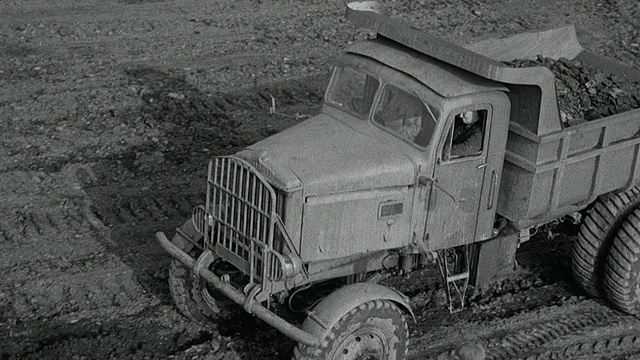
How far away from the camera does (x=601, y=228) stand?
9.21 meters

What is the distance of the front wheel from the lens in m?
7.86

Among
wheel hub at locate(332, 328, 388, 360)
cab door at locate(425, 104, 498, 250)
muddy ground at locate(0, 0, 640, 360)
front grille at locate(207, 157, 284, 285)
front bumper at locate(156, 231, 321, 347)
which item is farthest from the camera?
muddy ground at locate(0, 0, 640, 360)

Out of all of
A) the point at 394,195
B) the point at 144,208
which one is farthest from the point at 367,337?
the point at 144,208

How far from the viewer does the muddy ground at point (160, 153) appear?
902cm

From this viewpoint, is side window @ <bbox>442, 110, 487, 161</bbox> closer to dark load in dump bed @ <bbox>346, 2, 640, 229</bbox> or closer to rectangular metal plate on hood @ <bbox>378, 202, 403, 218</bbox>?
dark load in dump bed @ <bbox>346, 2, 640, 229</bbox>

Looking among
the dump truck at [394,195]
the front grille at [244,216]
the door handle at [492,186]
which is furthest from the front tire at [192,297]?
the door handle at [492,186]

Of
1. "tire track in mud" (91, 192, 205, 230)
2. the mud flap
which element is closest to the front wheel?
the mud flap

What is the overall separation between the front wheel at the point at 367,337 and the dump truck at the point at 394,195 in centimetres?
1

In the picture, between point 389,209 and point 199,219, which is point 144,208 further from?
point 389,209

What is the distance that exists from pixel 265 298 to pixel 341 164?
109 cm

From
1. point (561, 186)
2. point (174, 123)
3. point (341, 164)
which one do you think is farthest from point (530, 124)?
point (174, 123)

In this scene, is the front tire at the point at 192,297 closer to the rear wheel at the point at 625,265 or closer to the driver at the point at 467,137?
the driver at the point at 467,137

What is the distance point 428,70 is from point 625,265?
7.64 ft

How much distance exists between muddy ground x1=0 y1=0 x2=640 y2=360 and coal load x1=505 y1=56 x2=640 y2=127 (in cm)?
160
